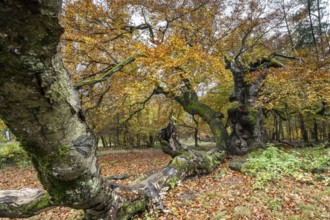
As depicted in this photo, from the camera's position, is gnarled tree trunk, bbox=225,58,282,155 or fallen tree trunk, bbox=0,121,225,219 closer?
fallen tree trunk, bbox=0,121,225,219

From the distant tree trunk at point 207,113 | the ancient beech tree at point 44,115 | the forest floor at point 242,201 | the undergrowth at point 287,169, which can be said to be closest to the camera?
the ancient beech tree at point 44,115

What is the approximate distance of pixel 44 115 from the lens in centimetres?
179

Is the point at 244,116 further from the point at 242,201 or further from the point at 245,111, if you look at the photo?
the point at 242,201

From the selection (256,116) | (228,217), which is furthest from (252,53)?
(228,217)

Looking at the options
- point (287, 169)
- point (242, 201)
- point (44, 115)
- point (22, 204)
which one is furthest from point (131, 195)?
point (287, 169)

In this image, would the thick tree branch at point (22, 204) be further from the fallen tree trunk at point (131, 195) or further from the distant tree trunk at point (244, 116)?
the distant tree trunk at point (244, 116)

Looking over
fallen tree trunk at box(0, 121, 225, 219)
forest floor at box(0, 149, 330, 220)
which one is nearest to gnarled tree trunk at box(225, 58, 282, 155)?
fallen tree trunk at box(0, 121, 225, 219)

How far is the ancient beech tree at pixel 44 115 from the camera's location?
1.30m

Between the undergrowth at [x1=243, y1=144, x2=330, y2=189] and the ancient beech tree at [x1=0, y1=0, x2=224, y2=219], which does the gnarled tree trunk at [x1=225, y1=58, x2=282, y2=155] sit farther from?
the ancient beech tree at [x1=0, y1=0, x2=224, y2=219]

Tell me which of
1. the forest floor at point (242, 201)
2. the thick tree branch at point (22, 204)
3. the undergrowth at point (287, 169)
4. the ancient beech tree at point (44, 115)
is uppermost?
the ancient beech tree at point (44, 115)

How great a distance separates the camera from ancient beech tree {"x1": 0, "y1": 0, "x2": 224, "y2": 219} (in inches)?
51.2

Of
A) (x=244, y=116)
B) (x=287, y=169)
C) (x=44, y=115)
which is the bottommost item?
(x=287, y=169)

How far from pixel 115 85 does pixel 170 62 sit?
13.6 feet

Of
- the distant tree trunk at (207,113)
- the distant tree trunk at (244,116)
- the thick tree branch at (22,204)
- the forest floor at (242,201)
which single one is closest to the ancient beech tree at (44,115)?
the thick tree branch at (22,204)
